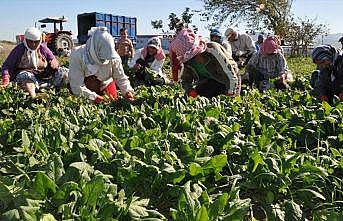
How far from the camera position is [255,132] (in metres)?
3.65

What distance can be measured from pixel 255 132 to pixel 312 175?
102cm

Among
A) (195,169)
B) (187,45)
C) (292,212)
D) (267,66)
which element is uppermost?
(187,45)

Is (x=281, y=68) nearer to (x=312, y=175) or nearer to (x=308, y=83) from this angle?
(x=308, y=83)

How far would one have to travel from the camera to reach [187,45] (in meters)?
4.98

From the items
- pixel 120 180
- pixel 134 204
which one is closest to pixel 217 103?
pixel 120 180

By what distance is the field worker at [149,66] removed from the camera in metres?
8.60

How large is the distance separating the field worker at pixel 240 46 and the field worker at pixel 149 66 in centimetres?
267

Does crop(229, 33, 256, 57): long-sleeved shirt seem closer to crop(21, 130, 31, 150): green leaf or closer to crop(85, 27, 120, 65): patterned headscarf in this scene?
crop(85, 27, 120, 65): patterned headscarf

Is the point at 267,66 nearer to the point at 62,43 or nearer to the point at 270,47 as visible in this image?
the point at 270,47

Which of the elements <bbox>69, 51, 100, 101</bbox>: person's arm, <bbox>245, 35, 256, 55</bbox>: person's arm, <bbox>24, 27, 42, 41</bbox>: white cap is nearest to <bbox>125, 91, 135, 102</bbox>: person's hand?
<bbox>69, 51, 100, 101</bbox>: person's arm

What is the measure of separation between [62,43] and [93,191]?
19355 mm

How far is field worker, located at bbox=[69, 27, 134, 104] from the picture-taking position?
5.13 metres

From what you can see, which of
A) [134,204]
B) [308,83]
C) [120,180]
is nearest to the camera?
[134,204]

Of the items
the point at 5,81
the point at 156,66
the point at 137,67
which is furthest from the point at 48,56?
the point at 156,66
